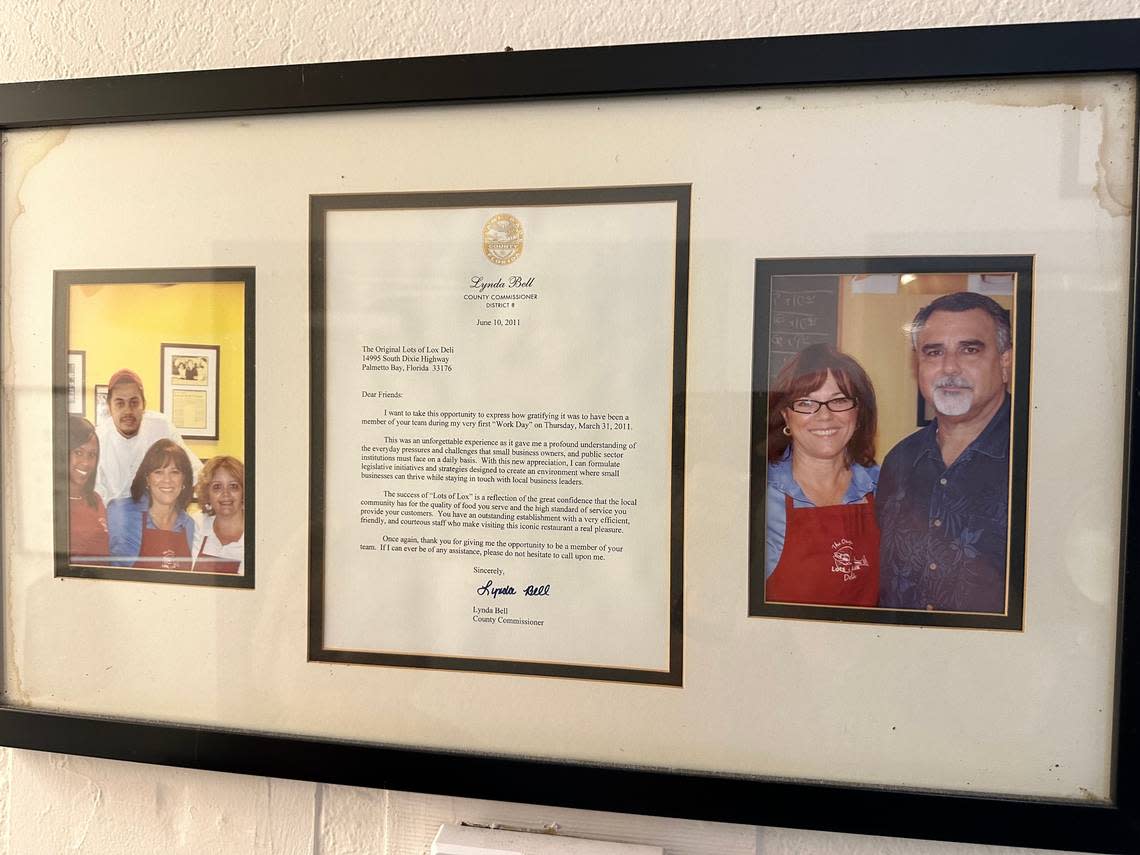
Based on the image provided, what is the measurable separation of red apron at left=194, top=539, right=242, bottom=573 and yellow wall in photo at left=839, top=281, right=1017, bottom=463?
0.43 meters

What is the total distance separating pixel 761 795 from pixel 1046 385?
296 millimetres

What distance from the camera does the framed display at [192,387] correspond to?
48 centimetres

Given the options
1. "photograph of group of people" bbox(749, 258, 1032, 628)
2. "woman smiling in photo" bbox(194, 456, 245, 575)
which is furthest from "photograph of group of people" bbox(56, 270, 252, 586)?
"photograph of group of people" bbox(749, 258, 1032, 628)

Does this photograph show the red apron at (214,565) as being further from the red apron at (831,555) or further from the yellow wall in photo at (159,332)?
the red apron at (831,555)

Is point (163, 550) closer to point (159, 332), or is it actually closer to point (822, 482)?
point (159, 332)

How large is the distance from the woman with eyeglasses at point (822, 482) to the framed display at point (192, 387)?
0.38m

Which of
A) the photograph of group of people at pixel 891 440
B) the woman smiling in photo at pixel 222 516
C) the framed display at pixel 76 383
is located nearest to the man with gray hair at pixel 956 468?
the photograph of group of people at pixel 891 440

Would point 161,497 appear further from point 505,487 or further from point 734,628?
point 734,628

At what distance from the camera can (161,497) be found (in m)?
0.49

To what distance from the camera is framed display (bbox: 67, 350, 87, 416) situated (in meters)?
0.50

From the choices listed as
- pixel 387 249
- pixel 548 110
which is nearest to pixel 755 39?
pixel 548 110

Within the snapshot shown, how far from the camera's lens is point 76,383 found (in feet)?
1.64

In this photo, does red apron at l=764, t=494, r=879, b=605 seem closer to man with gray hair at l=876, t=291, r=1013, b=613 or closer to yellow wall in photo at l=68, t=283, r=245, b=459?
man with gray hair at l=876, t=291, r=1013, b=613

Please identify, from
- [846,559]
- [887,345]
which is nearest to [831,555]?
[846,559]
